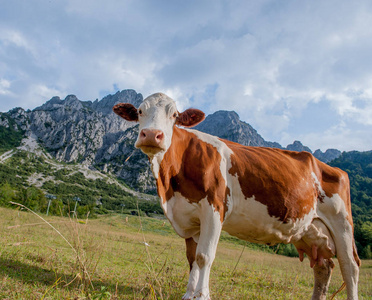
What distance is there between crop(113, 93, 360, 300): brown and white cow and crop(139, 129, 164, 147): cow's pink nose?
0.4 inches

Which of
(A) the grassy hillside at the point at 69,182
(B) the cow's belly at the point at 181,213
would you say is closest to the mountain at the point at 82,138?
(A) the grassy hillside at the point at 69,182

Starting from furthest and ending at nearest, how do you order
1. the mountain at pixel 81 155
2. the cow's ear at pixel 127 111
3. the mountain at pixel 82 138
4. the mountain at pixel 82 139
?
the mountain at pixel 82 139, the mountain at pixel 82 138, the mountain at pixel 81 155, the cow's ear at pixel 127 111

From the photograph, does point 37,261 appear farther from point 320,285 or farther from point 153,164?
point 320,285

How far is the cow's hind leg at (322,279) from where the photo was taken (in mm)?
4551

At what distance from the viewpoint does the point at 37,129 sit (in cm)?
15575

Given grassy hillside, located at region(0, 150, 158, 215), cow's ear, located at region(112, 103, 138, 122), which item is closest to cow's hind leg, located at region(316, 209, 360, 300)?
cow's ear, located at region(112, 103, 138, 122)

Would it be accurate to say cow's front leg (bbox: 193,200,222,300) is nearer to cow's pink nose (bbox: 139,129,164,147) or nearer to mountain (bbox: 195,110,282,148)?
cow's pink nose (bbox: 139,129,164,147)

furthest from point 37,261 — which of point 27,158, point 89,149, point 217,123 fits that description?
point 217,123

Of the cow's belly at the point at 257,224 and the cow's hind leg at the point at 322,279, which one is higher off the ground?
the cow's belly at the point at 257,224

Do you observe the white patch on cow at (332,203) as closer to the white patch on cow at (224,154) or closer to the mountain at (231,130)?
the white patch on cow at (224,154)

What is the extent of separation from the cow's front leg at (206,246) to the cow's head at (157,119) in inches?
38.1

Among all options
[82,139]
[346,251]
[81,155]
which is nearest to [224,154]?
[346,251]

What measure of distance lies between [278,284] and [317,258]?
1.95 metres

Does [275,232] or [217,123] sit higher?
[217,123]
